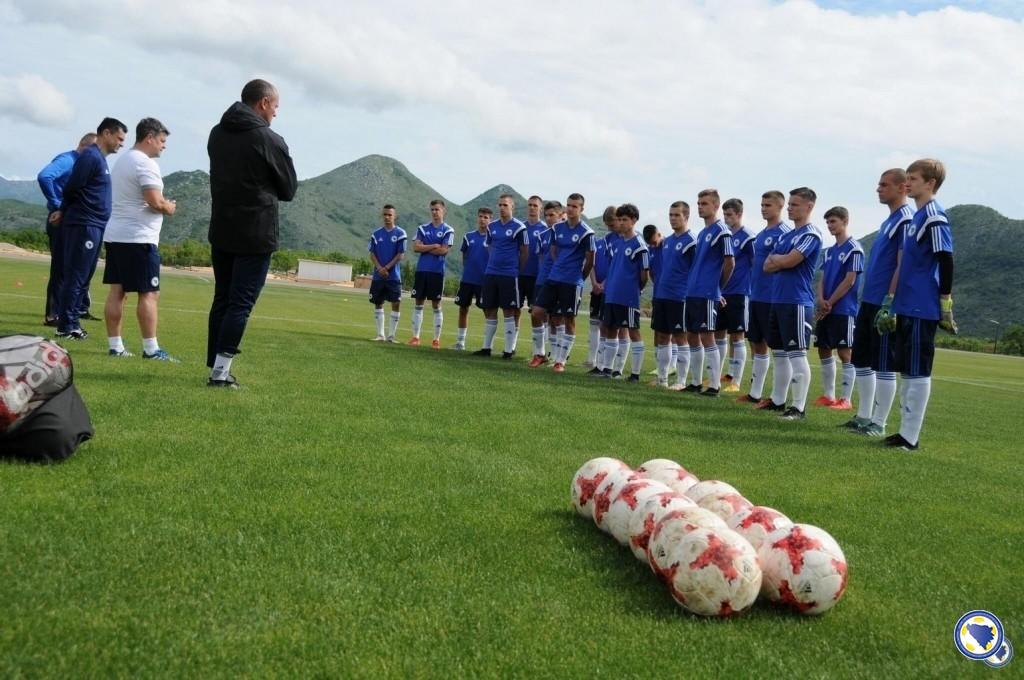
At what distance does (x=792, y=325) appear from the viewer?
34.4 feet

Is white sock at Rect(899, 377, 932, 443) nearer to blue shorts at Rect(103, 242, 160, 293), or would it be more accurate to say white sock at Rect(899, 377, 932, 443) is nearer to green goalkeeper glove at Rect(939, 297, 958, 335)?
green goalkeeper glove at Rect(939, 297, 958, 335)

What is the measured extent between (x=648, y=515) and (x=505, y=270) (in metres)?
11.5

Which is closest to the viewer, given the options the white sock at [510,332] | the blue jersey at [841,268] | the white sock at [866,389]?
the white sock at [866,389]

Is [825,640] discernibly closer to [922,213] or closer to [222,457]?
[222,457]

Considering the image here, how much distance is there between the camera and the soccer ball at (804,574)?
350 cm

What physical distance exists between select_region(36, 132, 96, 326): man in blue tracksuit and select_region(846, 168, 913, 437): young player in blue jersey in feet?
33.8

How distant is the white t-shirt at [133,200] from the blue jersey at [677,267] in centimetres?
725

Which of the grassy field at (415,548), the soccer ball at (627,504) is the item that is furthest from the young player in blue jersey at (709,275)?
the soccer ball at (627,504)

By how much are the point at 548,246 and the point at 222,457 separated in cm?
1020

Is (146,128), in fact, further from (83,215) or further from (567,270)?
(567,270)

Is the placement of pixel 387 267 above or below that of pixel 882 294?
below

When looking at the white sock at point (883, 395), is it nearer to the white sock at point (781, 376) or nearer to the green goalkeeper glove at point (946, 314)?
the green goalkeeper glove at point (946, 314)

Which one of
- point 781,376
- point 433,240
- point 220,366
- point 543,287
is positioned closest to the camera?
point 220,366

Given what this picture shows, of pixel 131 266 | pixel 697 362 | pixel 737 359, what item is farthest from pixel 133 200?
pixel 737 359
